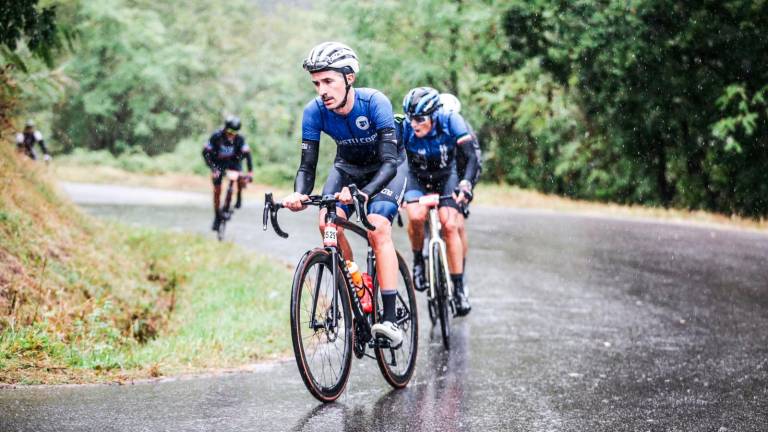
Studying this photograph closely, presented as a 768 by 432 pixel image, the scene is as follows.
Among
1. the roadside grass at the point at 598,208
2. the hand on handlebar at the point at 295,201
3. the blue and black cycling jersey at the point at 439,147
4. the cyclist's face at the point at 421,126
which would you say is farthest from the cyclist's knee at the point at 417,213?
the roadside grass at the point at 598,208

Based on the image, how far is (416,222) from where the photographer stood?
811 cm

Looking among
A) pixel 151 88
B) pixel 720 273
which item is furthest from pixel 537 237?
pixel 151 88

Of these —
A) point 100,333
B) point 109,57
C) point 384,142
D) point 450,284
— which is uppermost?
point 109,57

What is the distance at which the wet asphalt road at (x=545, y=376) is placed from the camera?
16.4 ft

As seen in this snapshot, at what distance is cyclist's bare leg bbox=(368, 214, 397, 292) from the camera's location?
5.76 meters

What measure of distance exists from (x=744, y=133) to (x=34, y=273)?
63.0 ft

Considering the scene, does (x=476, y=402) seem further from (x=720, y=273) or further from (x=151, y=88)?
(x=151, y=88)

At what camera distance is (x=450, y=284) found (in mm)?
8000

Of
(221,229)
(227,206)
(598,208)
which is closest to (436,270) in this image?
(227,206)

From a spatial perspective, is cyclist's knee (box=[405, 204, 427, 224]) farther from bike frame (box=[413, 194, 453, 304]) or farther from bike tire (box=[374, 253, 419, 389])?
bike tire (box=[374, 253, 419, 389])

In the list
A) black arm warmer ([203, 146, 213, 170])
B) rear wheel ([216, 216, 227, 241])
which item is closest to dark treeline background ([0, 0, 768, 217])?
black arm warmer ([203, 146, 213, 170])

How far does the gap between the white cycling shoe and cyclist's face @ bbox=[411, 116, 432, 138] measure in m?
2.59

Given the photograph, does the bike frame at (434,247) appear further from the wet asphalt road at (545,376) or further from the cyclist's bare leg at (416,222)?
the wet asphalt road at (545,376)

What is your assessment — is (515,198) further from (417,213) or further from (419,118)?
(419,118)
